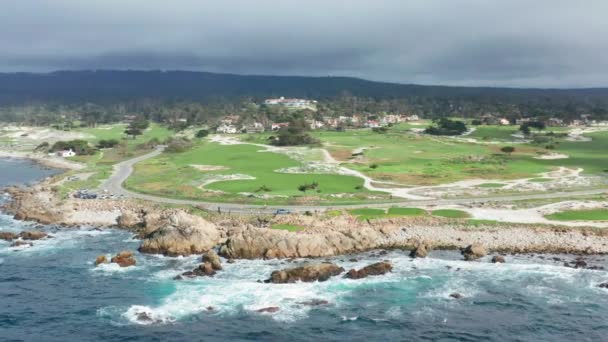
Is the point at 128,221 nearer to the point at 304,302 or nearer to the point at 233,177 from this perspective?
the point at 233,177

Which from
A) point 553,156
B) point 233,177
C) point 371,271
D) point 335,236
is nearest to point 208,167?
point 233,177

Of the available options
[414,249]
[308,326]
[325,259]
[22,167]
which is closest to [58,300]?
[308,326]

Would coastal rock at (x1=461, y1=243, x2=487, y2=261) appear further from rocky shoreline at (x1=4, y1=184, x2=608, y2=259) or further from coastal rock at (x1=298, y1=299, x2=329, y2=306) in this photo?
coastal rock at (x1=298, y1=299, x2=329, y2=306)

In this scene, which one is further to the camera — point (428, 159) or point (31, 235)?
point (428, 159)

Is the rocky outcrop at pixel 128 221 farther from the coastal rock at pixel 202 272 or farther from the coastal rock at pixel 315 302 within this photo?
the coastal rock at pixel 315 302

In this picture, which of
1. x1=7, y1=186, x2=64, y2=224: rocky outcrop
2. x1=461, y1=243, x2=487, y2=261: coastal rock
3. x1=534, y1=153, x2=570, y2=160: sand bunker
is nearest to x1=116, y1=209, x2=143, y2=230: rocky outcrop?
x1=7, y1=186, x2=64, y2=224: rocky outcrop

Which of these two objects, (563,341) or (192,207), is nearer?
(563,341)

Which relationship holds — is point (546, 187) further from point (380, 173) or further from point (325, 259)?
point (325, 259)
